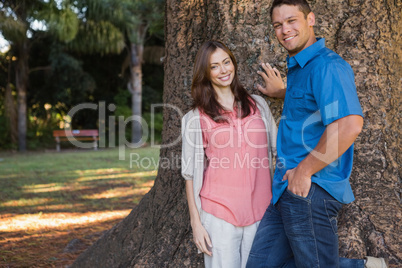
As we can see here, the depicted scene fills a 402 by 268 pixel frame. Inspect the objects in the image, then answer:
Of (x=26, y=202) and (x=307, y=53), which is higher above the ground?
(x=307, y=53)

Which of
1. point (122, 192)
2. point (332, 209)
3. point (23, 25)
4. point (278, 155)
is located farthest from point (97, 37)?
point (332, 209)

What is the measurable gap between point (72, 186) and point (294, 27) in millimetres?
7788

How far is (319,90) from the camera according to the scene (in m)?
1.91

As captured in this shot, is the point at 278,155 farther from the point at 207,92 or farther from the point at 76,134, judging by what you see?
the point at 76,134

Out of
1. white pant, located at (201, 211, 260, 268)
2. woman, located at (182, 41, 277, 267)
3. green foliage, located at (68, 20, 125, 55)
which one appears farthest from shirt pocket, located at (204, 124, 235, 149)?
green foliage, located at (68, 20, 125, 55)

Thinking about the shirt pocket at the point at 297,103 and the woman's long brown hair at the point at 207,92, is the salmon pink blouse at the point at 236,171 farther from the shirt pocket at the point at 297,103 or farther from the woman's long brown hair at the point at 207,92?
the shirt pocket at the point at 297,103

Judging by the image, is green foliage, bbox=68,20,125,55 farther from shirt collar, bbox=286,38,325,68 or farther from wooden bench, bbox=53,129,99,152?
shirt collar, bbox=286,38,325,68

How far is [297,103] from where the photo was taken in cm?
206

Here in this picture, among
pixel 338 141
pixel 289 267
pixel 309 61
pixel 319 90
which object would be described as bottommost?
pixel 289 267

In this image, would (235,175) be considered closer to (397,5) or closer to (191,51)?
(191,51)

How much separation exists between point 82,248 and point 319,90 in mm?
3818

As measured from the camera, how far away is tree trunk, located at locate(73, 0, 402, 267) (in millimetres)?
2617

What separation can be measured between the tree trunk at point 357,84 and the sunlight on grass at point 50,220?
9.43ft

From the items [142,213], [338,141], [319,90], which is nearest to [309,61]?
[319,90]
